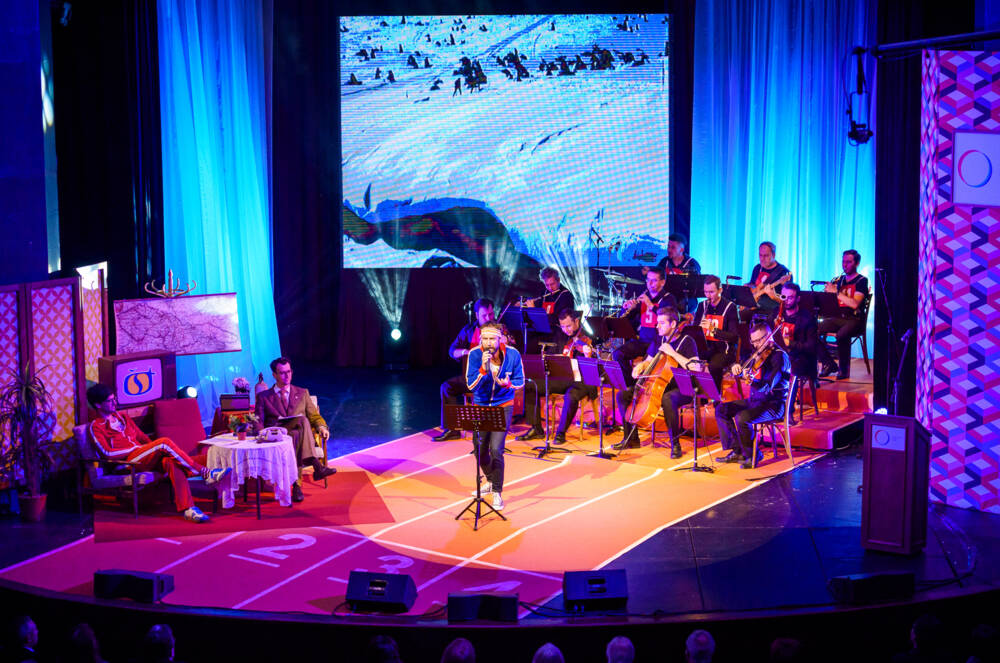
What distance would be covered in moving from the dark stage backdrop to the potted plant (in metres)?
6.34

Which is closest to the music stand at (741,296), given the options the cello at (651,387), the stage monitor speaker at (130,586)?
the cello at (651,387)

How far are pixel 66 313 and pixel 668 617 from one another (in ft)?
21.3

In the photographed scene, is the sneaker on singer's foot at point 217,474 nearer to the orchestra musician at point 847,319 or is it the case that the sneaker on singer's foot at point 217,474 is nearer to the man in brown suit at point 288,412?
the man in brown suit at point 288,412

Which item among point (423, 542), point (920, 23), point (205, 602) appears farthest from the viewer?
point (920, 23)

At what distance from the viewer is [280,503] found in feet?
29.3

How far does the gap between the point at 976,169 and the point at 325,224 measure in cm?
930

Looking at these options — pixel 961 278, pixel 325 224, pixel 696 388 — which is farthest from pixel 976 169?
pixel 325 224

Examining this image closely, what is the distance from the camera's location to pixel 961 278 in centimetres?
845

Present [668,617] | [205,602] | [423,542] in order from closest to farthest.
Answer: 1. [668,617]
2. [205,602]
3. [423,542]

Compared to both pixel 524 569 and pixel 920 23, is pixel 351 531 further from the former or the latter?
pixel 920 23

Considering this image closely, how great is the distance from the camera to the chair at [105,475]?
8.62 metres

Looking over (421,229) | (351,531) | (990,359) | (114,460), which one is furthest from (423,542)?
(421,229)

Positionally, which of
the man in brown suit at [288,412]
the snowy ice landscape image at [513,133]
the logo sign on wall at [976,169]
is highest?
the snowy ice landscape image at [513,133]

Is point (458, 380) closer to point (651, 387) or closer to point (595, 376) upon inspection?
point (595, 376)
